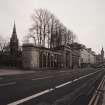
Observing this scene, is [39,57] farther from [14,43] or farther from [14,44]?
[14,43]

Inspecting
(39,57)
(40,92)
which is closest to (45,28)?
(39,57)

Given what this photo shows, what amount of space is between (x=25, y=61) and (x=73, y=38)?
58.9m

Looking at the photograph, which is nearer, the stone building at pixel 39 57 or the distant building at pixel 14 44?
the stone building at pixel 39 57

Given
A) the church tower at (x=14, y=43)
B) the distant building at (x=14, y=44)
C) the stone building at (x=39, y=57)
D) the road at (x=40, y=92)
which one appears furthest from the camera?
the distant building at (x=14, y=44)

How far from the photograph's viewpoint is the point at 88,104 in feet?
32.4

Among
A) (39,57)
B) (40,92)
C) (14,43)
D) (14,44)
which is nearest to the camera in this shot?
(40,92)

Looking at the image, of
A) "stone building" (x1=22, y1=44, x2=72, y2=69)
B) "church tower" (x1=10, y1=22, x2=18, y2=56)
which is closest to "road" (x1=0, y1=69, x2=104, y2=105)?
Result: "stone building" (x1=22, y1=44, x2=72, y2=69)

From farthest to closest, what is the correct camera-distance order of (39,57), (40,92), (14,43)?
(14,43) → (39,57) → (40,92)

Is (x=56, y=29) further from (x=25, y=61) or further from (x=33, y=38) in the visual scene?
(x=25, y=61)

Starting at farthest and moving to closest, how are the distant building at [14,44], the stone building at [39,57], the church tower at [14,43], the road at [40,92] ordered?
1. the distant building at [14,44]
2. the church tower at [14,43]
3. the stone building at [39,57]
4. the road at [40,92]

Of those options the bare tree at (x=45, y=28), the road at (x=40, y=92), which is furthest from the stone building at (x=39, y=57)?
the road at (x=40, y=92)

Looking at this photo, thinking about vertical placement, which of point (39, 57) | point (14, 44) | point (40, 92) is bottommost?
point (40, 92)

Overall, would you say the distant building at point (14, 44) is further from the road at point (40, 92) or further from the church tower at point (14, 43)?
the road at point (40, 92)

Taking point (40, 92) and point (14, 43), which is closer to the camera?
point (40, 92)
